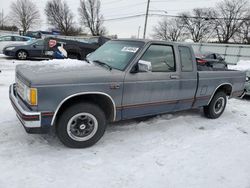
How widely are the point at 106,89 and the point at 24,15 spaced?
6750cm

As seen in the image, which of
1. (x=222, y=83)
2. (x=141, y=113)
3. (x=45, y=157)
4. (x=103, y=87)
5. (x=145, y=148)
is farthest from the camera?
(x=222, y=83)

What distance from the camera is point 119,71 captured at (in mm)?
4078

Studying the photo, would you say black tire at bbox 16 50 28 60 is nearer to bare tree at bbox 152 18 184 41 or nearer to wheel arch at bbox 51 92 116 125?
wheel arch at bbox 51 92 116 125

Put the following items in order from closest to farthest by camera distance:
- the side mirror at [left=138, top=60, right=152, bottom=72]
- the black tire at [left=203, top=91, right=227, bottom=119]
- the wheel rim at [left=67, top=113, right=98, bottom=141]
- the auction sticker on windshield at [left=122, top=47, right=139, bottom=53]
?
the wheel rim at [left=67, top=113, right=98, bottom=141], the side mirror at [left=138, top=60, right=152, bottom=72], the auction sticker on windshield at [left=122, top=47, right=139, bottom=53], the black tire at [left=203, top=91, right=227, bottom=119]

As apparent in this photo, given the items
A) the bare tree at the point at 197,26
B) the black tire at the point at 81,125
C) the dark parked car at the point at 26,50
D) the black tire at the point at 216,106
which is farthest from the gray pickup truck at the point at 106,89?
the bare tree at the point at 197,26

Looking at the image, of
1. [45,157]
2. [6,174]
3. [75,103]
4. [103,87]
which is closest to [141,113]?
[103,87]

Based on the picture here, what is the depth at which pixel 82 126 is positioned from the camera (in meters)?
3.85

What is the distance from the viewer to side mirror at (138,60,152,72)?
4.00 metres

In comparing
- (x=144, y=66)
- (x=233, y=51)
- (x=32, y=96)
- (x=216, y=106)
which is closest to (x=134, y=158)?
(x=144, y=66)

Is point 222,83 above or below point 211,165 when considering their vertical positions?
above

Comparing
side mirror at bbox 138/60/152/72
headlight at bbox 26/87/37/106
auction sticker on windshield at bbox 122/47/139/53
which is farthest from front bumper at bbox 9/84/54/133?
auction sticker on windshield at bbox 122/47/139/53

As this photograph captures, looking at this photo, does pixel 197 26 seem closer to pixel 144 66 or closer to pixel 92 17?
pixel 92 17

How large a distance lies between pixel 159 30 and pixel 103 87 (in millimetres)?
66992

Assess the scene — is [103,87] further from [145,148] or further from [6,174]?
[6,174]
